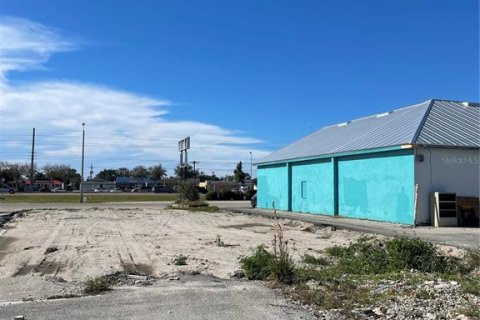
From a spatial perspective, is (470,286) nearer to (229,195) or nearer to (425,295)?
(425,295)

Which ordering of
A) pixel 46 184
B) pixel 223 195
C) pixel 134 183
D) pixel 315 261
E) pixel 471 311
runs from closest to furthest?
pixel 471 311 < pixel 315 261 < pixel 223 195 < pixel 46 184 < pixel 134 183

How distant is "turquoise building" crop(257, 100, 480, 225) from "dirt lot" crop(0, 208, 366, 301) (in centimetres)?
460

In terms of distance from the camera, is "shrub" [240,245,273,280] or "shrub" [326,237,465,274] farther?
"shrub" [326,237,465,274]

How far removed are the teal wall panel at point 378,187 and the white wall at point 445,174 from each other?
440 millimetres

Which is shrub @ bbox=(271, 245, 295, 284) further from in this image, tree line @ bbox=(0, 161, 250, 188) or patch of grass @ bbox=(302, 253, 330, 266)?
tree line @ bbox=(0, 161, 250, 188)

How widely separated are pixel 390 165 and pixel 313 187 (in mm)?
8997

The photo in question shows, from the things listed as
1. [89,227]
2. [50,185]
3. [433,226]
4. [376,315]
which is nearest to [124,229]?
[89,227]

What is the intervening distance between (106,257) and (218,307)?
781 cm

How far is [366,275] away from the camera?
1033cm

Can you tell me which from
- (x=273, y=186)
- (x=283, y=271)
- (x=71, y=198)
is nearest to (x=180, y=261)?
(x=283, y=271)

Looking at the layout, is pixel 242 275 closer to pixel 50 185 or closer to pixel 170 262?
pixel 170 262

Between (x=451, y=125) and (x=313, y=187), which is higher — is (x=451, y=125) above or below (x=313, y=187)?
above

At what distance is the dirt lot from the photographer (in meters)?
11.3

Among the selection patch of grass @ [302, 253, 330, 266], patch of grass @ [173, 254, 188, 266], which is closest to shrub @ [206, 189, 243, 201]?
patch of grass @ [173, 254, 188, 266]
